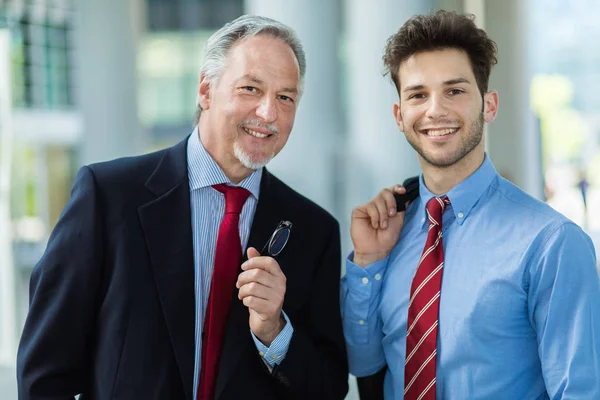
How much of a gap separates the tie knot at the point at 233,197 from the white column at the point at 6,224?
4.69 metres

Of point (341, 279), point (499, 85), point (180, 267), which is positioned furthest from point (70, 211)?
point (499, 85)

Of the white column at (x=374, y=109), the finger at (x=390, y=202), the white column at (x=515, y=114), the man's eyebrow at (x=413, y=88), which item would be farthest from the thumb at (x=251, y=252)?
the white column at (x=515, y=114)

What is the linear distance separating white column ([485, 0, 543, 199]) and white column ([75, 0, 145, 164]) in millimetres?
2650

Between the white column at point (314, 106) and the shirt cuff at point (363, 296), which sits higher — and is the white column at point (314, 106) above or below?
above

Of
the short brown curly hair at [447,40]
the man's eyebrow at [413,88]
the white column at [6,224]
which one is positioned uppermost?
the short brown curly hair at [447,40]

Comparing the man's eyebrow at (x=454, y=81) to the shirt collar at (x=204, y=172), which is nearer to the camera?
the man's eyebrow at (x=454, y=81)

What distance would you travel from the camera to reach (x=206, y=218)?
2.01 m

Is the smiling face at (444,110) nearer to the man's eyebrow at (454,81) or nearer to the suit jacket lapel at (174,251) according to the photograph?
the man's eyebrow at (454,81)

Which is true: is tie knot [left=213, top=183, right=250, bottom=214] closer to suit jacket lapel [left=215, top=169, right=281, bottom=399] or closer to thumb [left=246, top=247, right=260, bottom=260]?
suit jacket lapel [left=215, top=169, right=281, bottom=399]

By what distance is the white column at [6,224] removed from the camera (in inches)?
259

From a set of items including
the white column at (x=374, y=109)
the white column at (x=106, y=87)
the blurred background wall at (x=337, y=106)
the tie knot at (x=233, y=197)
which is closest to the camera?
the tie knot at (x=233, y=197)

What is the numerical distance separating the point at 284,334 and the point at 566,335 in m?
0.67

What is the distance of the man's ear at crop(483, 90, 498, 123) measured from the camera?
196 cm

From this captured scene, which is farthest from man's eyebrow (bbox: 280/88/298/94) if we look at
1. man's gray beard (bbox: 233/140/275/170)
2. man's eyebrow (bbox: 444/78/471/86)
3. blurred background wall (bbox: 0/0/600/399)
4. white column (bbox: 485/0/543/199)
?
white column (bbox: 485/0/543/199)
